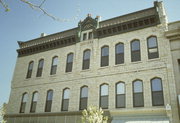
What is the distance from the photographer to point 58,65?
20.4 m

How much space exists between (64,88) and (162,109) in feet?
29.8

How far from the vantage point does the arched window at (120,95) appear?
15702 mm

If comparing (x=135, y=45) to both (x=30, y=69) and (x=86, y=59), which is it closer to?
(x=86, y=59)

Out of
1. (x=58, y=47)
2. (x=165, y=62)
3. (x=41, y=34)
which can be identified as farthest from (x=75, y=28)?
(x=165, y=62)

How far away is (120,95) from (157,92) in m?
2.90

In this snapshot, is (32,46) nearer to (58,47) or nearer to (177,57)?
(58,47)

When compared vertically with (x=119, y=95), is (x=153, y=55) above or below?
above

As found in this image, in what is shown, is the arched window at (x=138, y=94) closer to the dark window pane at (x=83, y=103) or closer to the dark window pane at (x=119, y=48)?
the dark window pane at (x=119, y=48)

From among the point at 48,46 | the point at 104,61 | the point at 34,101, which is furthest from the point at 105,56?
the point at 34,101

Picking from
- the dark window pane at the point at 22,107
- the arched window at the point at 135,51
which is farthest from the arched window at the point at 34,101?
the arched window at the point at 135,51

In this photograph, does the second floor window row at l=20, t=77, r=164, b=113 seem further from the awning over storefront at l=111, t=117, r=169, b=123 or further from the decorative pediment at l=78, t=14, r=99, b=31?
the decorative pediment at l=78, t=14, r=99, b=31

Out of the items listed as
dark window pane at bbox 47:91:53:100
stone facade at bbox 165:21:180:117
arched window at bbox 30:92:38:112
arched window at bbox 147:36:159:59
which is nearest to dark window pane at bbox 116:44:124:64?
arched window at bbox 147:36:159:59

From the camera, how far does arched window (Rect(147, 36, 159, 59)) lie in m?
15.9

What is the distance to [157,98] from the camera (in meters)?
14.4
